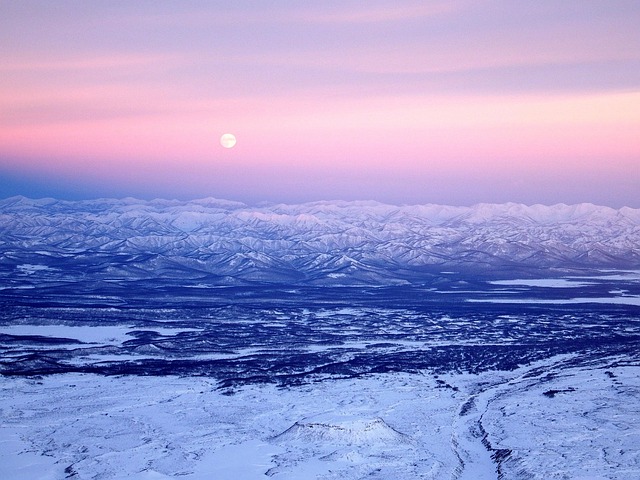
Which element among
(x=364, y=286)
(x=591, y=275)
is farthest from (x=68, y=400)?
(x=591, y=275)

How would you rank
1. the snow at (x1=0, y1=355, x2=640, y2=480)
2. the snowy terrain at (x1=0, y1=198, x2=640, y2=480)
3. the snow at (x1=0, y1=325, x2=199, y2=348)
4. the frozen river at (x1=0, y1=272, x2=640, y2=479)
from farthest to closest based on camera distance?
the snow at (x1=0, y1=325, x2=199, y2=348) < the snowy terrain at (x1=0, y1=198, x2=640, y2=480) < the frozen river at (x1=0, y1=272, x2=640, y2=479) < the snow at (x1=0, y1=355, x2=640, y2=480)

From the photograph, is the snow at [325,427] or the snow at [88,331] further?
the snow at [88,331]

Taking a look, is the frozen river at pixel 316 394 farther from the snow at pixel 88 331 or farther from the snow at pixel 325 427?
the snow at pixel 88 331

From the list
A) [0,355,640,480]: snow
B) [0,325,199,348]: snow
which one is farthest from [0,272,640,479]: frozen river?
[0,325,199,348]: snow

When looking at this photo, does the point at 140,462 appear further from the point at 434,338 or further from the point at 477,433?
the point at 434,338

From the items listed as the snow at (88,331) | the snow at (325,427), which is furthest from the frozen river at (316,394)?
the snow at (88,331)

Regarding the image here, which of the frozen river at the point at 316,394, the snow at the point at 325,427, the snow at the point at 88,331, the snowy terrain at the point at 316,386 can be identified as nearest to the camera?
the snow at the point at 325,427

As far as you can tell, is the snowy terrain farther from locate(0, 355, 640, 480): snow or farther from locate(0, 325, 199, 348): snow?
locate(0, 325, 199, 348): snow

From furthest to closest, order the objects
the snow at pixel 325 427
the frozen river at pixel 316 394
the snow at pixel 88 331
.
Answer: the snow at pixel 88 331, the frozen river at pixel 316 394, the snow at pixel 325 427

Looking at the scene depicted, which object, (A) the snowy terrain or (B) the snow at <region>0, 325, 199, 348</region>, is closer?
(A) the snowy terrain
